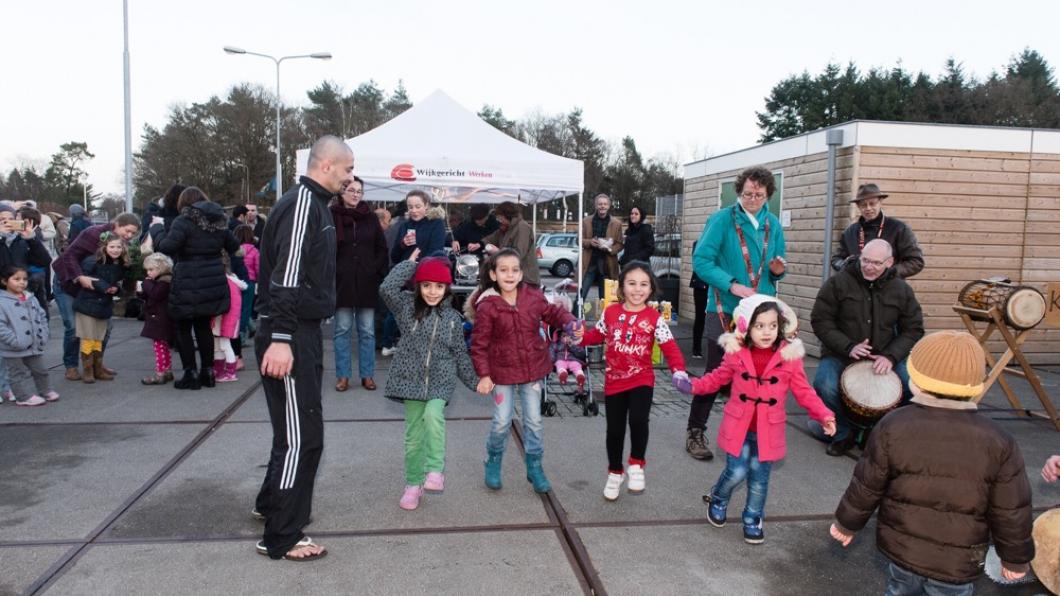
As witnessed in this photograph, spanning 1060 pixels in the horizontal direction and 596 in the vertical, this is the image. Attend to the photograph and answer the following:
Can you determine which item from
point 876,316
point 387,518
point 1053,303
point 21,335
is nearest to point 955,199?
point 1053,303

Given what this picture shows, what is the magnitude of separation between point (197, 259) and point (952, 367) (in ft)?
20.2

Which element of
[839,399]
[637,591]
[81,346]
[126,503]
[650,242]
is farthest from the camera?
[650,242]

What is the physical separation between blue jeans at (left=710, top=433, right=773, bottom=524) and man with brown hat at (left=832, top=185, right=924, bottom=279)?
287 centimetres

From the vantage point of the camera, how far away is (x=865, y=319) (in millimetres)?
5426

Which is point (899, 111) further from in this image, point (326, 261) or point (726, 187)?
point (326, 261)

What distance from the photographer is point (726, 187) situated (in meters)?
11.9

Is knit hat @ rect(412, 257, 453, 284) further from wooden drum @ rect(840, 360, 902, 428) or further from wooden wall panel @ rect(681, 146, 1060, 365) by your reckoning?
wooden wall panel @ rect(681, 146, 1060, 365)

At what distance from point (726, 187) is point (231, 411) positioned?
837 centimetres

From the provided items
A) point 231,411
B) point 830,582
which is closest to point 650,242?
point 231,411

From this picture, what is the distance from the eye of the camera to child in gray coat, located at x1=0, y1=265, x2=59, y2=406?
20.1 feet

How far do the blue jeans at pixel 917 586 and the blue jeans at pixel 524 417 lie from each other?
2.06 meters

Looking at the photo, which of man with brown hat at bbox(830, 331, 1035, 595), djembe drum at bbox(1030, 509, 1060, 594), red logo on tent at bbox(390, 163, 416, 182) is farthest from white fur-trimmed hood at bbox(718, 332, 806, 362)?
red logo on tent at bbox(390, 163, 416, 182)

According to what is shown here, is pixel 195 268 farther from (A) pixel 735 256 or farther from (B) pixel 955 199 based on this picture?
(B) pixel 955 199

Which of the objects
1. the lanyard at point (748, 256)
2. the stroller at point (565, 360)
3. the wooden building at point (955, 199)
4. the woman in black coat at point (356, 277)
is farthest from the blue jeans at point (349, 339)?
the wooden building at point (955, 199)
